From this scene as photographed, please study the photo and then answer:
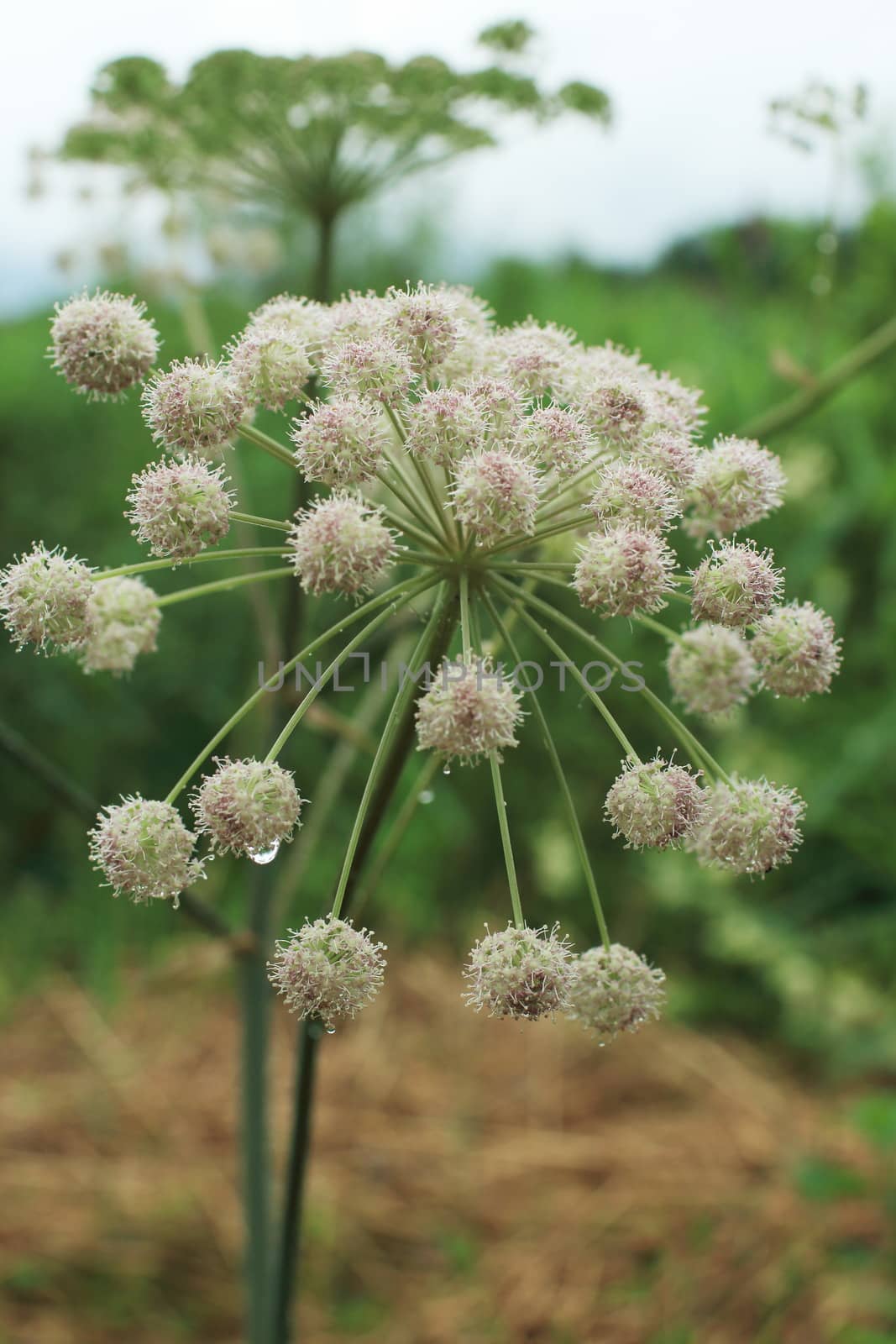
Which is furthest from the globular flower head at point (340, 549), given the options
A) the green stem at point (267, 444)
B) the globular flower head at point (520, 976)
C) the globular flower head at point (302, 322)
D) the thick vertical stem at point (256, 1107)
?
the thick vertical stem at point (256, 1107)

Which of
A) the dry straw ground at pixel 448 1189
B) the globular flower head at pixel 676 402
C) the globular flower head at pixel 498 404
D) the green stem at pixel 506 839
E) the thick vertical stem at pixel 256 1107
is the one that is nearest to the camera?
the green stem at pixel 506 839

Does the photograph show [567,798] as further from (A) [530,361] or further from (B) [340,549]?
(A) [530,361]

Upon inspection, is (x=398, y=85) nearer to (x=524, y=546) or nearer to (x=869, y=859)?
(x=524, y=546)

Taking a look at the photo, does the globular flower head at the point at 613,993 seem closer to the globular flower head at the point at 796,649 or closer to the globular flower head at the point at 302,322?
the globular flower head at the point at 796,649

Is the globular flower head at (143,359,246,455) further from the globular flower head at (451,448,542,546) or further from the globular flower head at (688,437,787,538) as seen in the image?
the globular flower head at (688,437,787,538)

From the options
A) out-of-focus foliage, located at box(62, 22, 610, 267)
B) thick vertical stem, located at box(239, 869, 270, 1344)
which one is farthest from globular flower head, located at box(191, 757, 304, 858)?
out-of-focus foliage, located at box(62, 22, 610, 267)

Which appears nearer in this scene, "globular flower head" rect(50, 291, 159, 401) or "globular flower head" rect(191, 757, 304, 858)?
"globular flower head" rect(191, 757, 304, 858)

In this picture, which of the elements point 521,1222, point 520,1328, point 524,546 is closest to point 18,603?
point 524,546
